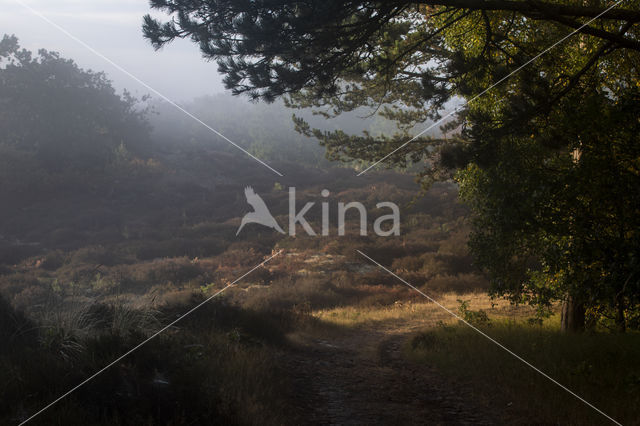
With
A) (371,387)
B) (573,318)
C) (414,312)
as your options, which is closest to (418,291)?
(414,312)

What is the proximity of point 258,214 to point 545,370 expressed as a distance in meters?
21.1

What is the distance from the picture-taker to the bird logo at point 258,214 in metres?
24.5

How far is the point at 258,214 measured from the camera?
26.4 m

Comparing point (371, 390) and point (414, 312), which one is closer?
point (371, 390)

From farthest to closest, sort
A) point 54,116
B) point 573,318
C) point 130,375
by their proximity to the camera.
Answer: point 54,116, point 573,318, point 130,375

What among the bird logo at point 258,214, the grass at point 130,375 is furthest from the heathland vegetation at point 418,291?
the bird logo at point 258,214

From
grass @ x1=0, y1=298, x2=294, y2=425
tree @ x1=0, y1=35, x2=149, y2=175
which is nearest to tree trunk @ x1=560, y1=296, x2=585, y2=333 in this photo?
grass @ x1=0, y1=298, x2=294, y2=425

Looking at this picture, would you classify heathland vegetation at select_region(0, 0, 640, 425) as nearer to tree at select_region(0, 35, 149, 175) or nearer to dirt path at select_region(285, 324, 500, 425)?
dirt path at select_region(285, 324, 500, 425)

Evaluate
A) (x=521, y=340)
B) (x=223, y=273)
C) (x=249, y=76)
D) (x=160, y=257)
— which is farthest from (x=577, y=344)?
(x=160, y=257)

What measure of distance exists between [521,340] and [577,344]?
0.99 metres

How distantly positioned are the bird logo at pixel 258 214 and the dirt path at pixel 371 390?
1514cm

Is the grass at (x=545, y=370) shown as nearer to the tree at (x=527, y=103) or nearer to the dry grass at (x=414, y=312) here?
the tree at (x=527, y=103)

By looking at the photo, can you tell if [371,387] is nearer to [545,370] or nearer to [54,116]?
[545,370]

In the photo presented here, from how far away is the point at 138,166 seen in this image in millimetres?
30750
